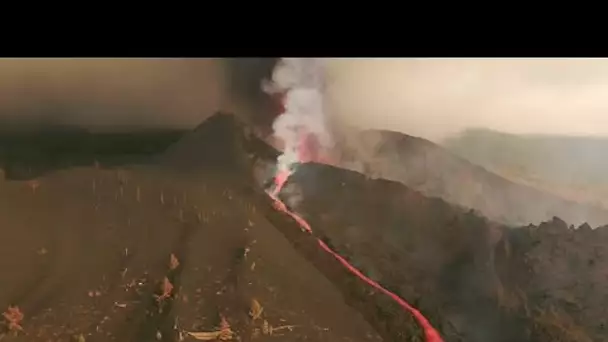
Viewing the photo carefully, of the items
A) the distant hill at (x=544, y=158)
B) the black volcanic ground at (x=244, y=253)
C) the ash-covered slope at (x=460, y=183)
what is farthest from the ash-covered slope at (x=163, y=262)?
the distant hill at (x=544, y=158)

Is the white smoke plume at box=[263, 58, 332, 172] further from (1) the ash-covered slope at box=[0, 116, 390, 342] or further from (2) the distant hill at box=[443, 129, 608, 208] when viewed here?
(2) the distant hill at box=[443, 129, 608, 208]

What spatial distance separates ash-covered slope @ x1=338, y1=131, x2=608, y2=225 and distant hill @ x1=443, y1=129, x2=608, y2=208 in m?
0.02

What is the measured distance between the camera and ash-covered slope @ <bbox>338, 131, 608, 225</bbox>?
1.63m

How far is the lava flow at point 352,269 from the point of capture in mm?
1585

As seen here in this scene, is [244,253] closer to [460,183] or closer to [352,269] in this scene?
[352,269]

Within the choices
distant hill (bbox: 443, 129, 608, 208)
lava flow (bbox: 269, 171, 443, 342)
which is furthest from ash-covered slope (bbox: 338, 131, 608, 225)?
lava flow (bbox: 269, 171, 443, 342)

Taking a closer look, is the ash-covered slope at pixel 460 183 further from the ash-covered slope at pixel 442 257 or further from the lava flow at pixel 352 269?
the lava flow at pixel 352 269

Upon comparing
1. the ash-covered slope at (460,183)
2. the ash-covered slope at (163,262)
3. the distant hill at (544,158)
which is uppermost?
the distant hill at (544,158)

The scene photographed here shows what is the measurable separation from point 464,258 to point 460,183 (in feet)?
0.46

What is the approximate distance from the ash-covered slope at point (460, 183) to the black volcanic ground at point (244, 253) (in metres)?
0.02
